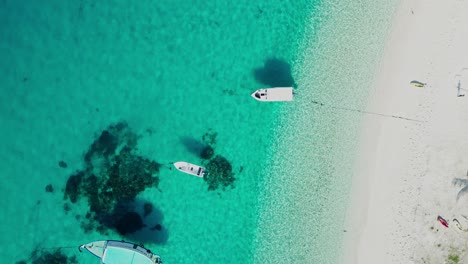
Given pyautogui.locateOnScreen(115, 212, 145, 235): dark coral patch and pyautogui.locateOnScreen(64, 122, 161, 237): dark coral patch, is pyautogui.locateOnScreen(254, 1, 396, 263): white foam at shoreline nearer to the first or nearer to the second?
pyautogui.locateOnScreen(115, 212, 145, 235): dark coral patch

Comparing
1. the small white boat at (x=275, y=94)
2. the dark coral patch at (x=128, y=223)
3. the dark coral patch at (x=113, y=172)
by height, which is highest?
the small white boat at (x=275, y=94)

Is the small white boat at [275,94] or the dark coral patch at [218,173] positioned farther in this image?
the dark coral patch at [218,173]

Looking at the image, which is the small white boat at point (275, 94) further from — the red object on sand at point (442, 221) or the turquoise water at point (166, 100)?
the red object on sand at point (442, 221)

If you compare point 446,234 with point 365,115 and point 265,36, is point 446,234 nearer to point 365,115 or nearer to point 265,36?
point 365,115

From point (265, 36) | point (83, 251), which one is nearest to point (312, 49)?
point (265, 36)

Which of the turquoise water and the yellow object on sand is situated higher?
the yellow object on sand

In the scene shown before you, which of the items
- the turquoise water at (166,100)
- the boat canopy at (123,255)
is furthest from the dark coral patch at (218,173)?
the boat canopy at (123,255)

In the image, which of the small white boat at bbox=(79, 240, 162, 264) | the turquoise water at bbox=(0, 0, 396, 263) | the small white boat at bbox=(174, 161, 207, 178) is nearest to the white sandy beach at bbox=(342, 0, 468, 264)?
the turquoise water at bbox=(0, 0, 396, 263)
